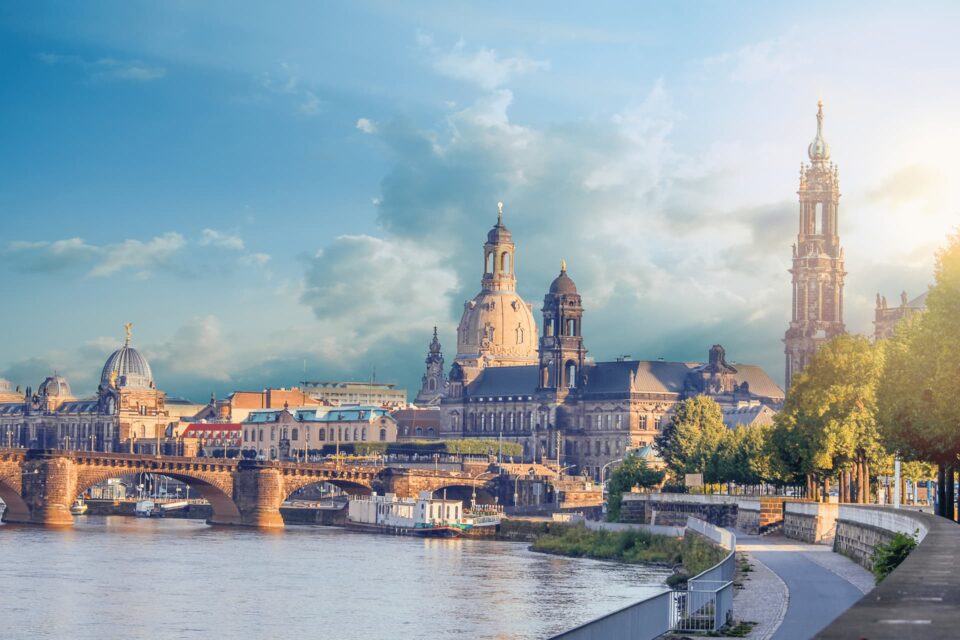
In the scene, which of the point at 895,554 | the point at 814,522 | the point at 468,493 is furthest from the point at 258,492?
the point at 895,554

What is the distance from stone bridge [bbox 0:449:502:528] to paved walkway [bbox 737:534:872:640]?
248 feet

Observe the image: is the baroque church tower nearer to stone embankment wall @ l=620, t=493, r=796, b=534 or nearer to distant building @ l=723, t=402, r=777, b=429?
distant building @ l=723, t=402, r=777, b=429

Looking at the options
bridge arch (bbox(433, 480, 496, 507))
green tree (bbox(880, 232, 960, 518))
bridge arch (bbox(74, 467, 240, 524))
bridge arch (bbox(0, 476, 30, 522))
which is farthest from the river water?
bridge arch (bbox(433, 480, 496, 507))

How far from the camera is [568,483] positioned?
549 feet

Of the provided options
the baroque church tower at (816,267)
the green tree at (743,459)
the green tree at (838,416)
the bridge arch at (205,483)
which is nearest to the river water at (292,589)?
the green tree at (838,416)

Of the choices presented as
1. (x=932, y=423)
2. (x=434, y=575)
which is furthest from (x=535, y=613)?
(x=434, y=575)

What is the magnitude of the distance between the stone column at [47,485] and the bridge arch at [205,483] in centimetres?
218

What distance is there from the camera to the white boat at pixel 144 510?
15938cm

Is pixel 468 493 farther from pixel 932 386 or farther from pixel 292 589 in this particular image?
pixel 932 386

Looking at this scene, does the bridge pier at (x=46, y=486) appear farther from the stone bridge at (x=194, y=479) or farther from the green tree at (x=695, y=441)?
the green tree at (x=695, y=441)

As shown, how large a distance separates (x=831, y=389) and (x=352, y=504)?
2986 inches

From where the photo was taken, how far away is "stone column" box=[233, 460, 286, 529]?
13525 cm

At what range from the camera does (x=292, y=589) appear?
2542 inches

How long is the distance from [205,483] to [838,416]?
74526 millimetres
